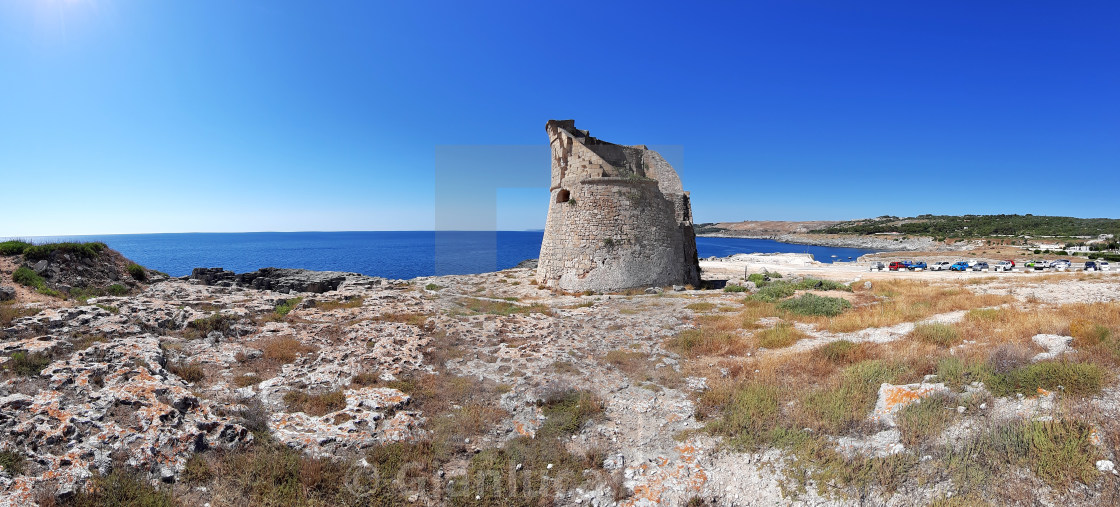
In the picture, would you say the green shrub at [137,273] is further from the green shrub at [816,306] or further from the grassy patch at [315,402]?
the green shrub at [816,306]

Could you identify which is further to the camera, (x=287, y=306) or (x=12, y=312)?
(x=287, y=306)

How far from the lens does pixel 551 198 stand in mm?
16969

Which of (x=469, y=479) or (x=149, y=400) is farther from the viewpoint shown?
(x=149, y=400)

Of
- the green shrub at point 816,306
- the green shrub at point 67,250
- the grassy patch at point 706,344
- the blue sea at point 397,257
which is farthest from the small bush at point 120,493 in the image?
the green shrub at point 67,250

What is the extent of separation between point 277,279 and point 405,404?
15.5 m

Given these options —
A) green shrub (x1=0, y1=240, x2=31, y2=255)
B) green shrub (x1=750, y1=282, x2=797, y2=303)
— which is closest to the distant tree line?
green shrub (x1=750, y1=282, x2=797, y2=303)

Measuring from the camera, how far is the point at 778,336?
7.60 meters

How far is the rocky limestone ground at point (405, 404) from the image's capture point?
126 inches

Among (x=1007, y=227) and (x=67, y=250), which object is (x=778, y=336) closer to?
(x=67, y=250)

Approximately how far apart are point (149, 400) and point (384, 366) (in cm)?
258

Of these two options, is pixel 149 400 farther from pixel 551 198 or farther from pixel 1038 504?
pixel 551 198

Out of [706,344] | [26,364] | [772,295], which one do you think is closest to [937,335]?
[706,344]

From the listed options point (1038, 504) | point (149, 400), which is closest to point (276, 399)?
point (149, 400)

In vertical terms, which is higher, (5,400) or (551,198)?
(551,198)
